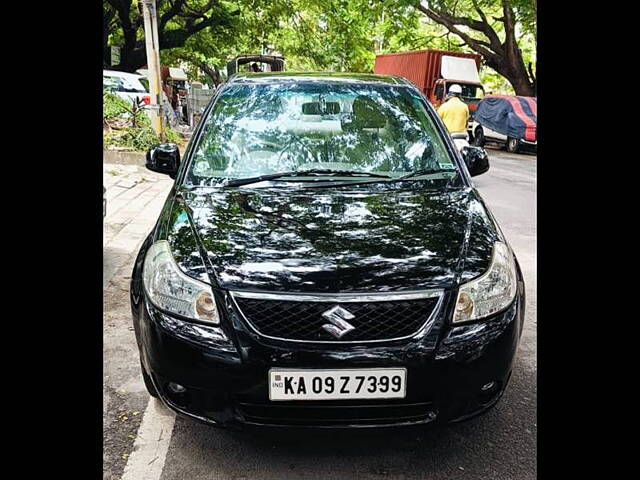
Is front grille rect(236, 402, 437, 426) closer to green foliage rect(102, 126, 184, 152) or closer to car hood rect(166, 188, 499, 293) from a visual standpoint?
car hood rect(166, 188, 499, 293)

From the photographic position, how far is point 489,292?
257 cm

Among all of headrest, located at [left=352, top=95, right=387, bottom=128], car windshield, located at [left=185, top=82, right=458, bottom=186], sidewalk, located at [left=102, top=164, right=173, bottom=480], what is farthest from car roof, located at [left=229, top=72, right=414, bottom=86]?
sidewalk, located at [left=102, top=164, right=173, bottom=480]

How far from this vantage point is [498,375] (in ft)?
8.35

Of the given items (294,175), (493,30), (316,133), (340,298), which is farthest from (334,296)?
(493,30)

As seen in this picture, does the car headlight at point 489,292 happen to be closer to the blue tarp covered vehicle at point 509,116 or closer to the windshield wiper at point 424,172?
the windshield wiper at point 424,172

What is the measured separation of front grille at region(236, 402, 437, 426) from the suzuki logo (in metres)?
0.28

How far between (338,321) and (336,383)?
0.74 ft

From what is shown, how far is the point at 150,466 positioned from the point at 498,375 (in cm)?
149

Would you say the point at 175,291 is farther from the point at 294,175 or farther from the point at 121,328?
the point at 121,328

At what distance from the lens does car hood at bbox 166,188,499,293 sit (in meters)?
2.47

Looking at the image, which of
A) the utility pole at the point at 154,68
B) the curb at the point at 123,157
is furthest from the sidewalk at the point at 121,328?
the utility pole at the point at 154,68

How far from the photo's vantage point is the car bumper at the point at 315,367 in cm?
235
